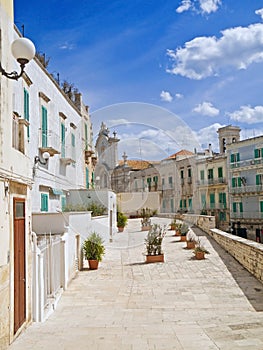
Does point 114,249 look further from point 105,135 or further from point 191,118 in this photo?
point 105,135

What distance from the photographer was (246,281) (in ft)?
29.1

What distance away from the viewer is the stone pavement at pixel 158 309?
461 centimetres

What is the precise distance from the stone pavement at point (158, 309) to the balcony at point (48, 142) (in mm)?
4165

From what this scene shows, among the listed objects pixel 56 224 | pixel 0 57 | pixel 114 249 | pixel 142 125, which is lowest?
pixel 114 249

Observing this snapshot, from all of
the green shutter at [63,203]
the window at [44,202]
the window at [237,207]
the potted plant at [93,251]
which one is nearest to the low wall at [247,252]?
the potted plant at [93,251]

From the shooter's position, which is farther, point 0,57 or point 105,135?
point 105,135

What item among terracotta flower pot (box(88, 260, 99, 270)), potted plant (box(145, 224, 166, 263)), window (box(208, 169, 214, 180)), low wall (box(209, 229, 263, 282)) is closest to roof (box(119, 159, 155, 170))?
window (box(208, 169, 214, 180))

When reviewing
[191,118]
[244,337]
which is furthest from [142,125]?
[244,337]

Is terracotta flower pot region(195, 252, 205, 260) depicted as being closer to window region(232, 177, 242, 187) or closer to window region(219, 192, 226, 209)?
window region(232, 177, 242, 187)

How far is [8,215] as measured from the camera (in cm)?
471

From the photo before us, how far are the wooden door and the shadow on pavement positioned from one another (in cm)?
407

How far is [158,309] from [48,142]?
804 centimetres

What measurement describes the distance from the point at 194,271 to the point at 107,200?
27.7 feet

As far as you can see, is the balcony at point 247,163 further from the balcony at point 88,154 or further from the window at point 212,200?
the balcony at point 88,154
